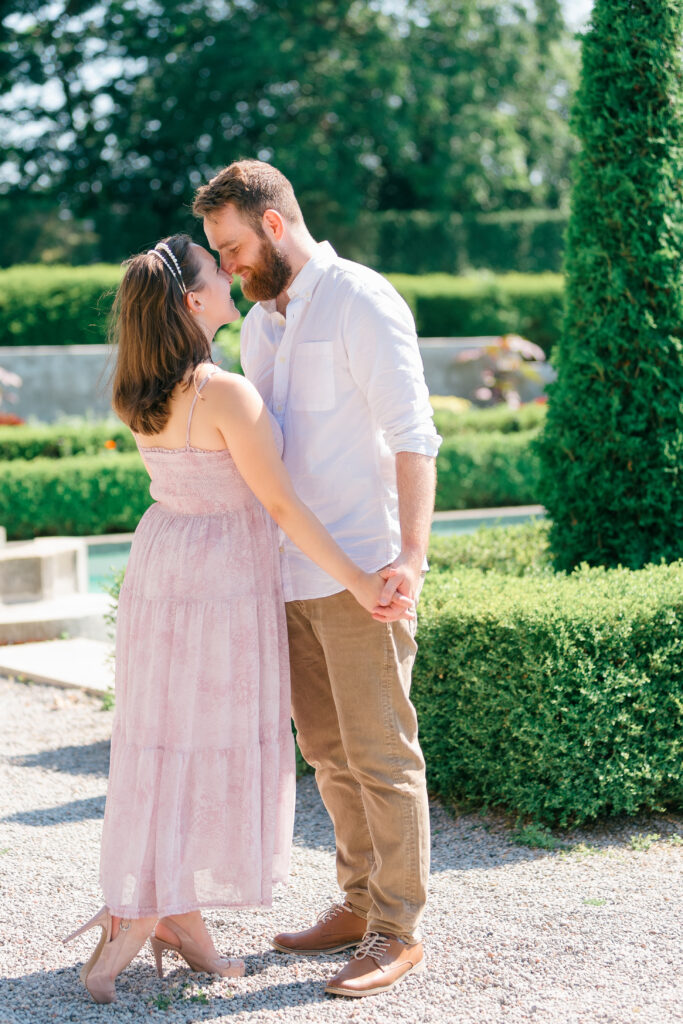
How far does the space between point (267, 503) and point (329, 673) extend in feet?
1.50

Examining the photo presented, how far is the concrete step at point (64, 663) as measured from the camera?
5832 mm

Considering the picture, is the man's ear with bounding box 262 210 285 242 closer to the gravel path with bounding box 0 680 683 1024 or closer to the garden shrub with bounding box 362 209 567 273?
the gravel path with bounding box 0 680 683 1024

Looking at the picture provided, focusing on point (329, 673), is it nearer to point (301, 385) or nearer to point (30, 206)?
point (301, 385)

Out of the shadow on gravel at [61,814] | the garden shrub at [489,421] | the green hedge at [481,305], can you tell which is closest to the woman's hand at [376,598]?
the shadow on gravel at [61,814]

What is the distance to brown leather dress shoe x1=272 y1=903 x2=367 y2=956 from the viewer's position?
110 inches

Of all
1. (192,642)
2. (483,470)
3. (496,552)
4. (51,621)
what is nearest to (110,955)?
(192,642)

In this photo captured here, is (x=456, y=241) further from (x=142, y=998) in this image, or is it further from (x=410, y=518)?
(x=142, y=998)

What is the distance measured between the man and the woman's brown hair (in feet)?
0.49

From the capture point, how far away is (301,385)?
2.57 m

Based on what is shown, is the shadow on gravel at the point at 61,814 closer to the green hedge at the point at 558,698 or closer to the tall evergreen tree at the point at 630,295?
the green hedge at the point at 558,698

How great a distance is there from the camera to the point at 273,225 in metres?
2.57

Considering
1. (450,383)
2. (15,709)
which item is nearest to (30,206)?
(450,383)

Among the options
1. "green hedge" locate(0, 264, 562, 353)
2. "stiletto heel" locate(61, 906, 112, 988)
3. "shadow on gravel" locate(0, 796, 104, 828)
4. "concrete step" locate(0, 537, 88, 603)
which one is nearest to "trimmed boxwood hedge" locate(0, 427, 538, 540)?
"concrete step" locate(0, 537, 88, 603)

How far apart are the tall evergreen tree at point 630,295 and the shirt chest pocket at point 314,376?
259cm
